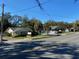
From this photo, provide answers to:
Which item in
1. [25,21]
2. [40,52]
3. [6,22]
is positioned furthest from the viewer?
[25,21]

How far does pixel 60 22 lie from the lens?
10869 centimetres

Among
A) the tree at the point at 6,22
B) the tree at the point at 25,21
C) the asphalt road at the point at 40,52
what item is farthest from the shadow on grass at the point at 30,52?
the tree at the point at 25,21

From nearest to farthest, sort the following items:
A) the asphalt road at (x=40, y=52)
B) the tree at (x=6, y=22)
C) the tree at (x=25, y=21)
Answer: the asphalt road at (x=40, y=52) < the tree at (x=6, y=22) < the tree at (x=25, y=21)

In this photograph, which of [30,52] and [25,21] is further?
[25,21]

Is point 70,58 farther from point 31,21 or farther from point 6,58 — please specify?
point 31,21

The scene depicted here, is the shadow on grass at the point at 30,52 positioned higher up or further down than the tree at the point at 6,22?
further down

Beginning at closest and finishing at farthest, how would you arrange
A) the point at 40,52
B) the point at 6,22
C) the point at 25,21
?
the point at 40,52 → the point at 6,22 → the point at 25,21

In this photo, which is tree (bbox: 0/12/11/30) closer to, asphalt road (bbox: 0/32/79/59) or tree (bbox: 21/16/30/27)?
tree (bbox: 21/16/30/27)

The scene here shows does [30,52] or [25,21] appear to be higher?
[25,21]

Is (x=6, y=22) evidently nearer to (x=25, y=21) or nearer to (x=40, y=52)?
(x=25, y=21)

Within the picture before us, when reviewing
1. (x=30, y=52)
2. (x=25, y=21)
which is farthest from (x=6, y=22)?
(x=30, y=52)

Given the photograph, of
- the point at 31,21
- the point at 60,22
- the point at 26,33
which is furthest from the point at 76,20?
the point at 26,33

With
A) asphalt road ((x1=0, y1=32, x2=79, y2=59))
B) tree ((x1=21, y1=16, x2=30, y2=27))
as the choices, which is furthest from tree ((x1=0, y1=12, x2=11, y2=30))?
asphalt road ((x1=0, y1=32, x2=79, y2=59))

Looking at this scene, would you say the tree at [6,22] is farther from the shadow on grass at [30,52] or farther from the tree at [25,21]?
the shadow on grass at [30,52]
